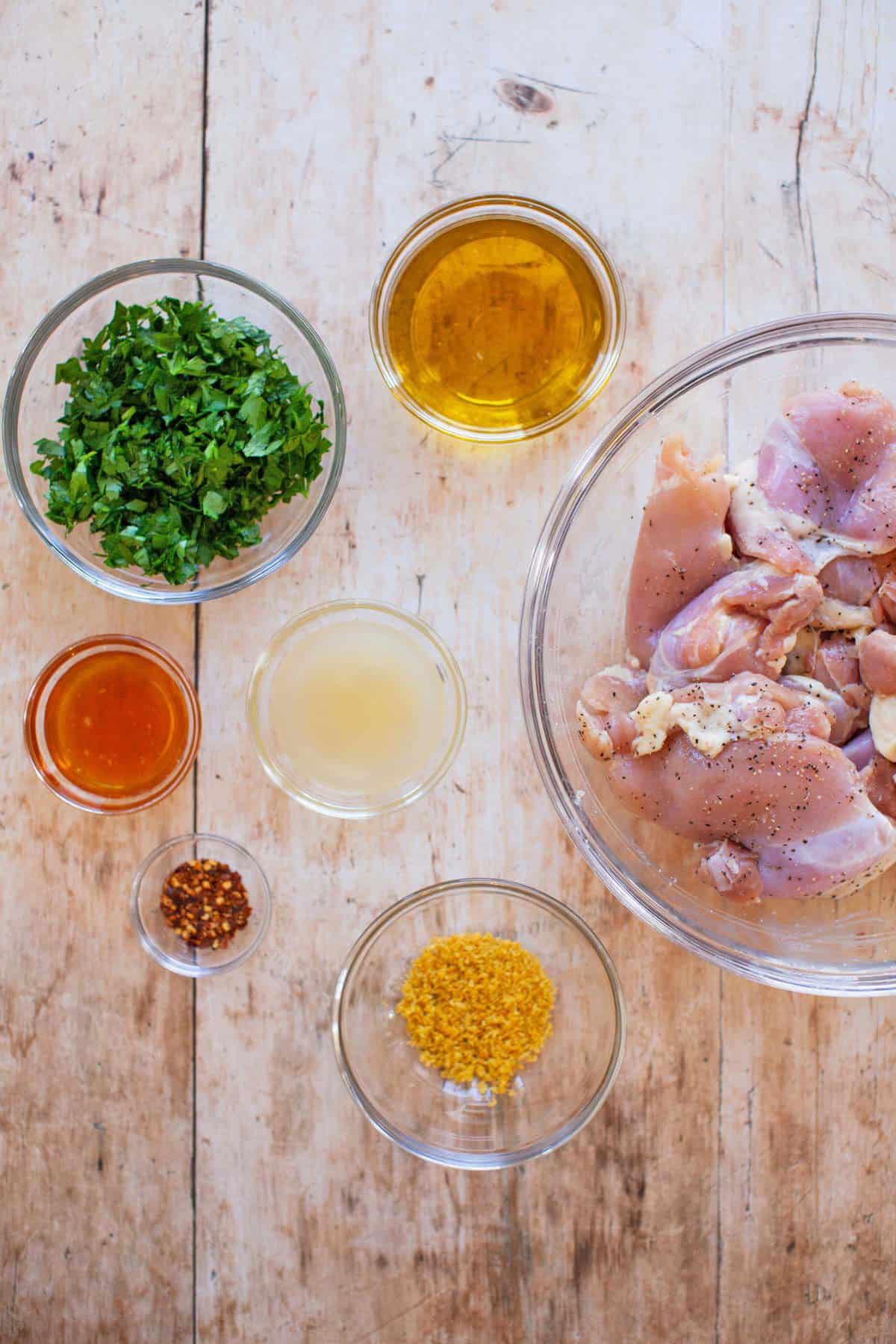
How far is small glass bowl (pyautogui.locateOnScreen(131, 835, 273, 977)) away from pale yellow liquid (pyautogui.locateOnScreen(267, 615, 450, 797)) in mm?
210

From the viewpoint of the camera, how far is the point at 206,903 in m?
1.82

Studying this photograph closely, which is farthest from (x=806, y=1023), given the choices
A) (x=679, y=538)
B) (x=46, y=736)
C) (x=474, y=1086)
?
(x=46, y=736)

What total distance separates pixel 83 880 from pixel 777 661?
137 cm

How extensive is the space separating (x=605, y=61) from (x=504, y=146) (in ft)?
0.81

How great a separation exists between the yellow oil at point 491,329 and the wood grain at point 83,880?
1.51 feet

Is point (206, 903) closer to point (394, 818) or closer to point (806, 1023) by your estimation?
point (394, 818)

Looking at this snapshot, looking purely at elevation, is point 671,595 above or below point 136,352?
below

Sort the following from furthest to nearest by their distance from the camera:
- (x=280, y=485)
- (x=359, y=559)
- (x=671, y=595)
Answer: (x=359, y=559) → (x=280, y=485) → (x=671, y=595)

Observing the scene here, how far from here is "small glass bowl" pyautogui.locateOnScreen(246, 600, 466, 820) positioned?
1.83 meters

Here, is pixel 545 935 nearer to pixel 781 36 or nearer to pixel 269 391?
pixel 269 391

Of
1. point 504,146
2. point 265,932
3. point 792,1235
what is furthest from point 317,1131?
point 504,146

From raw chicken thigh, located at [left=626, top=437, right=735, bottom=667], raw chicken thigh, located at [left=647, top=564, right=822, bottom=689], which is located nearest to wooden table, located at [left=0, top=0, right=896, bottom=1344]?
raw chicken thigh, located at [left=626, top=437, right=735, bottom=667]

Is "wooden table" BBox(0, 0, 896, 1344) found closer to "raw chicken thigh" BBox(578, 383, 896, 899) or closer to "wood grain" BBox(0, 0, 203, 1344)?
"wood grain" BBox(0, 0, 203, 1344)

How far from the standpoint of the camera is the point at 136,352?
166 cm
